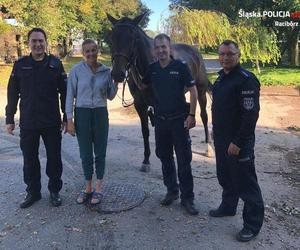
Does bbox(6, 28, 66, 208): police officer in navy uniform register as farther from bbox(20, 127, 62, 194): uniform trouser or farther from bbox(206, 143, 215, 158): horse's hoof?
bbox(206, 143, 215, 158): horse's hoof

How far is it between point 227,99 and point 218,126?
1.04 ft

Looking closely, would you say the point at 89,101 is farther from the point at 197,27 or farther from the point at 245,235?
the point at 197,27

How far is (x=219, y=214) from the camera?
396 cm

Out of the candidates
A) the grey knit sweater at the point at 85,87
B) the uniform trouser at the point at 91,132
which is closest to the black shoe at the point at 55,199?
the uniform trouser at the point at 91,132

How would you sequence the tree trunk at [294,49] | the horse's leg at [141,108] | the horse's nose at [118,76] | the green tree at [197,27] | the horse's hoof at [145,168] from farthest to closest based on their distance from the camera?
the tree trunk at [294,49] → the green tree at [197,27] → the horse's hoof at [145,168] → the horse's leg at [141,108] → the horse's nose at [118,76]

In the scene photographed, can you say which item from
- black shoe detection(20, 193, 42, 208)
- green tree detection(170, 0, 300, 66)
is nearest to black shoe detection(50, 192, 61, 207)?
black shoe detection(20, 193, 42, 208)

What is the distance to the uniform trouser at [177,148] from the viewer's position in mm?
3920

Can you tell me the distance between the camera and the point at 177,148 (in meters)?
3.96

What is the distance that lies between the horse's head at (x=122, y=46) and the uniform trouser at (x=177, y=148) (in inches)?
27.6

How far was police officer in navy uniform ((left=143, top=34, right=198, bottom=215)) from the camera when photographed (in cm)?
379

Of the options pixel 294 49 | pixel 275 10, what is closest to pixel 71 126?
pixel 275 10

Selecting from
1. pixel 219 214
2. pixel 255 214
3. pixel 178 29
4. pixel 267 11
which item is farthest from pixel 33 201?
pixel 267 11

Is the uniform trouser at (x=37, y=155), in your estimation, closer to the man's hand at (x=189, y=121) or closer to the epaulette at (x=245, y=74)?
the man's hand at (x=189, y=121)

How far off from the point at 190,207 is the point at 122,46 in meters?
1.99
